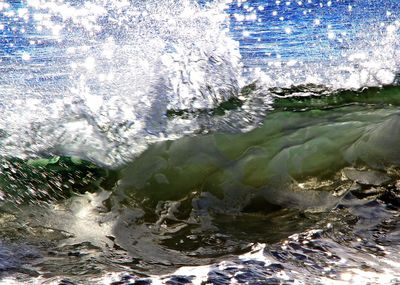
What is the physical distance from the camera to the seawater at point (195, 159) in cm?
141

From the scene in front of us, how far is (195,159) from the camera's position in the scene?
192 cm

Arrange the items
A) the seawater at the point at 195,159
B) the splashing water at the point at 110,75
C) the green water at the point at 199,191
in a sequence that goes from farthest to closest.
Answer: the splashing water at the point at 110,75 → the green water at the point at 199,191 → the seawater at the point at 195,159

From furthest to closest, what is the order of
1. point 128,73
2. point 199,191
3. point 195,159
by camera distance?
point 128,73
point 195,159
point 199,191

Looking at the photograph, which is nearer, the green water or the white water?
the green water

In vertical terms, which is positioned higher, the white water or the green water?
the white water

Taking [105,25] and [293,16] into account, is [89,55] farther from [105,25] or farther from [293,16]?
[293,16]

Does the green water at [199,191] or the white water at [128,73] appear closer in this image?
the green water at [199,191]

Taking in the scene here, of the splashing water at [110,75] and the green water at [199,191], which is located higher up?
the splashing water at [110,75]

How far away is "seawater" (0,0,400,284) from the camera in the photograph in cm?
141

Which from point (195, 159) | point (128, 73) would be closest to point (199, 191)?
point (195, 159)

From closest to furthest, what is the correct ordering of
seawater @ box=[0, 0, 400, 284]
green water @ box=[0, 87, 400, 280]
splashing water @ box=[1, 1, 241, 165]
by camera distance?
seawater @ box=[0, 0, 400, 284] < green water @ box=[0, 87, 400, 280] < splashing water @ box=[1, 1, 241, 165]

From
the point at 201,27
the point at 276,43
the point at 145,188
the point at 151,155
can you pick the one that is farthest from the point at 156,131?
the point at 276,43

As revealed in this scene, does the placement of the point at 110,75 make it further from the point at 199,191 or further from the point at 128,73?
the point at 199,191

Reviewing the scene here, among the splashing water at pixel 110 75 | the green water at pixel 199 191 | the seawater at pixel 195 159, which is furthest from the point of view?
the splashing water at pixel 110 75
